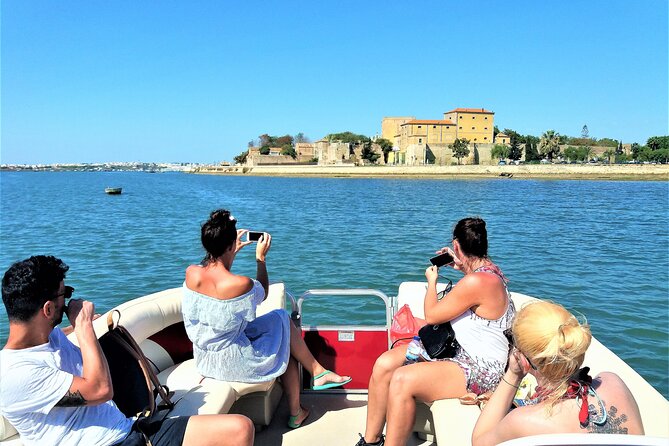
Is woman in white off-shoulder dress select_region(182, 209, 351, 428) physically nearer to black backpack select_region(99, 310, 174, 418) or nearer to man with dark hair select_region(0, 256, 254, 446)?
black backpack select_region(99, 310, 174, 418)

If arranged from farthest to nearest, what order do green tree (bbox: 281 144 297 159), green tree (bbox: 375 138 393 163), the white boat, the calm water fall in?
green tree (bbox: 281 144 297 159) → green tree (bbox: 375 138 393 163) → the calm water → the white boat

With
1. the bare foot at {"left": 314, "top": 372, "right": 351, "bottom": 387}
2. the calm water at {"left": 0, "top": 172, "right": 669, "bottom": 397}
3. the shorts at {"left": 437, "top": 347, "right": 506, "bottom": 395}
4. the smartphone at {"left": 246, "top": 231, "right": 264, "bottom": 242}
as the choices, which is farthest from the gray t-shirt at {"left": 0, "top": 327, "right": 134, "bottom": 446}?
the calm water at {"left": 0, "top": 172, "right": 669, "bottom": 397}

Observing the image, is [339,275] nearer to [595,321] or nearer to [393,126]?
[595,321]

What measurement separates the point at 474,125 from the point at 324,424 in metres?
95.5

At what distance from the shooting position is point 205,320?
9.94 ft

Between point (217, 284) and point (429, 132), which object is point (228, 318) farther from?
point (429, 132)

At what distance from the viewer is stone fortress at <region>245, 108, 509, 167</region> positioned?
90125 millimetres

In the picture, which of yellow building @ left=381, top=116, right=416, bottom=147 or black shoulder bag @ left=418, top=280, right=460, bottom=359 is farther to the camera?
yellow building @ left=381, top=116, right=416, bottom=147

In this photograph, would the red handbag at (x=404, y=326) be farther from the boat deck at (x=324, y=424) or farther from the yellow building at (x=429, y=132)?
the yellow building at (x=429, y=132)

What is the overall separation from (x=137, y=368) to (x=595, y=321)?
8.37 m

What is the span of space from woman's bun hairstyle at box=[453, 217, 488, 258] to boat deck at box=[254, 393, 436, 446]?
4.58ft

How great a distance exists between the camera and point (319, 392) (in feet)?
13.3

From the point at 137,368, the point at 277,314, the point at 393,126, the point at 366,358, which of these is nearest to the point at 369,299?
the point at 366,358

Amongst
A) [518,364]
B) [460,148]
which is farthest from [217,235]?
[460,148]
